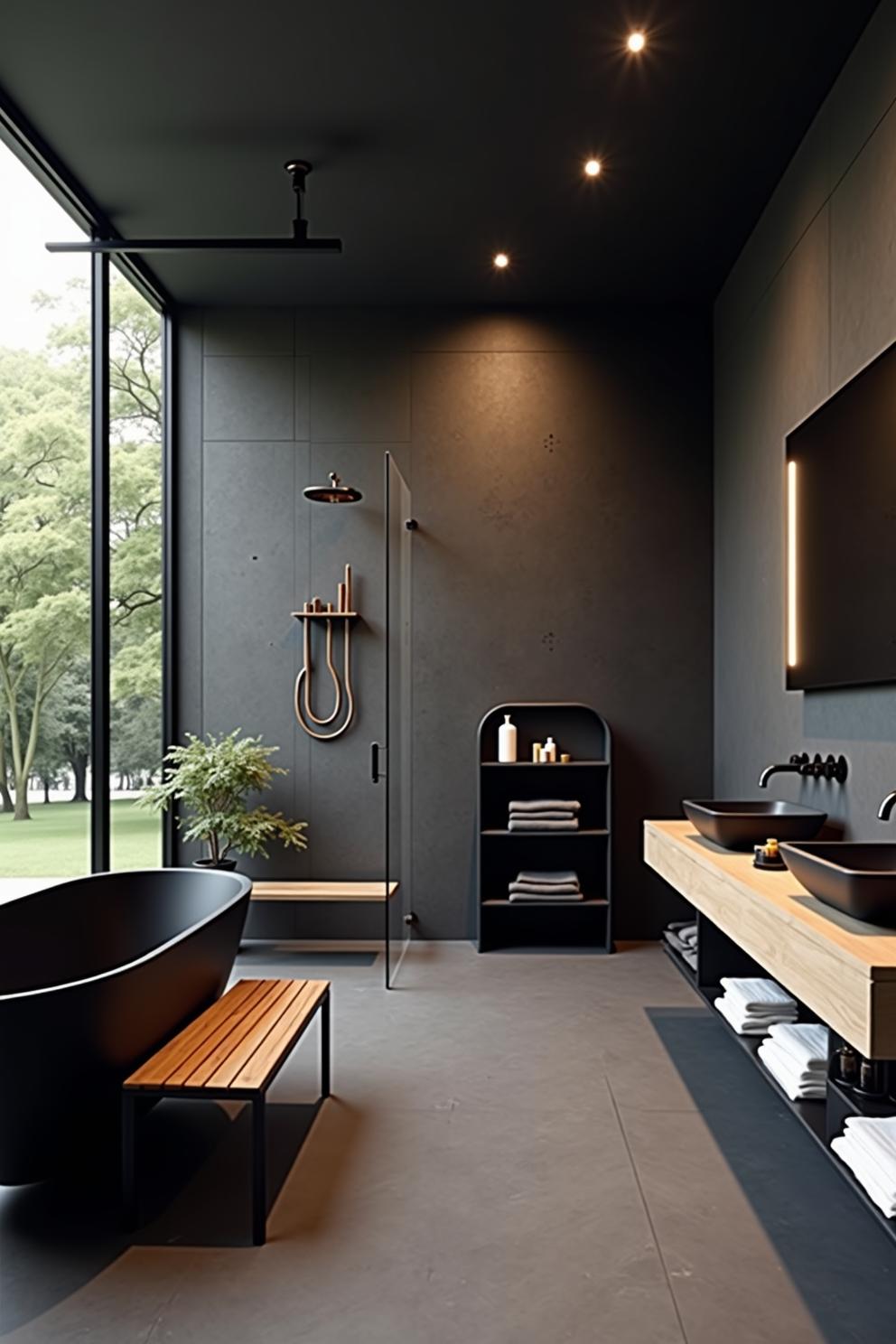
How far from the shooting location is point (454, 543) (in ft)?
18.9

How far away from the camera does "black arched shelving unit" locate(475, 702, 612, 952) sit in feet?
18.4

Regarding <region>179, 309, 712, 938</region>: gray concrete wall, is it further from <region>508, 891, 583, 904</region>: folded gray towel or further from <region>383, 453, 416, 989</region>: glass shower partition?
<region>508, 891, 583, 904</region>: folded gray towel

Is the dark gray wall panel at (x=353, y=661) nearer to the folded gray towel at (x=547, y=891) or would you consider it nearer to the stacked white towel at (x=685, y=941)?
the folded gray towel at (x=547, y=891)

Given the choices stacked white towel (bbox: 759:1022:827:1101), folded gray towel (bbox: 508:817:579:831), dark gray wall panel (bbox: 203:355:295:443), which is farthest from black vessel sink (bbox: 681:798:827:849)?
dark gray wall panel (bbox: 203:355:295:443)

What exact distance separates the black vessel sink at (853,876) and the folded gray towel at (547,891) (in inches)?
106

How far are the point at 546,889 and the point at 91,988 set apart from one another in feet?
10.5

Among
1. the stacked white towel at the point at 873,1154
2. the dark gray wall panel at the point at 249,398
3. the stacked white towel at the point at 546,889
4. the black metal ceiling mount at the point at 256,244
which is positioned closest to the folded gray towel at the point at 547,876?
the stacked white towel at the point at 546,889

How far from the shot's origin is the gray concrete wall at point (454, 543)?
5707 millimetres

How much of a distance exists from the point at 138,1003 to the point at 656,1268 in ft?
4.60

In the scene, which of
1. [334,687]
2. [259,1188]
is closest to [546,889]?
[334,687]

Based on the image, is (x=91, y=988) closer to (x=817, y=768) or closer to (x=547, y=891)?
(x=817, y=768)

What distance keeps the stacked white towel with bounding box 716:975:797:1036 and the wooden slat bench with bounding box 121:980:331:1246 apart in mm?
1365

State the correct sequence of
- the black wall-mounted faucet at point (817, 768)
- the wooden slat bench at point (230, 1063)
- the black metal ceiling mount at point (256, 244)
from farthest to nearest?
the black metal ceiling mount at point (256, 244)
the black wall-mounted faucet at point (817, 768)
the wooden slat bench at point (230, 1063)

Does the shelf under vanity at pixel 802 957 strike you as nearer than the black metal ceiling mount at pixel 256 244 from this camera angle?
Yes
